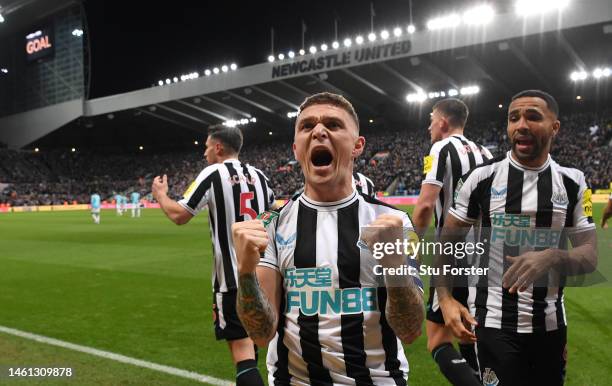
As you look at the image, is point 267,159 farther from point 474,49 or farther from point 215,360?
point 215,360

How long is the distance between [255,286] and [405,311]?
559 mm

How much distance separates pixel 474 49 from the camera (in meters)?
26.0

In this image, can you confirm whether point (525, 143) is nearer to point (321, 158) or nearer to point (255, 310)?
point (321, 158)

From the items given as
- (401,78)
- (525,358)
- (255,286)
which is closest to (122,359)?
(255,286)

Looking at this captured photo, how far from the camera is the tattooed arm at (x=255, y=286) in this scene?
67.4 inches

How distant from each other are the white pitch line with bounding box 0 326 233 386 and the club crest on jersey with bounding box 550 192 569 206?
2763 millimetres

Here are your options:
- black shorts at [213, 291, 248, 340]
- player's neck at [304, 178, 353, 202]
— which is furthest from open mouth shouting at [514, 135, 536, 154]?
black shorts at [213, 291, 248, 340]

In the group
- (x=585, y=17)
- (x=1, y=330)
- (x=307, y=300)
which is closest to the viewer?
(x=307, y=300)

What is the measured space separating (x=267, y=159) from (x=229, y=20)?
46.3ft

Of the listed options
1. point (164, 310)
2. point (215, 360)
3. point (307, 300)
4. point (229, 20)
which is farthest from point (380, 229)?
point (229, 20)

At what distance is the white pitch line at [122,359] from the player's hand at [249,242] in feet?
8.68

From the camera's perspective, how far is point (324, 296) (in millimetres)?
2004

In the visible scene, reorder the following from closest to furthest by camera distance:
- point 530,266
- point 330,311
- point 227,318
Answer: point 330,311, point 530,266, point 227,318

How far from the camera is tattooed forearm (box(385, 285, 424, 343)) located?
1831 mm
